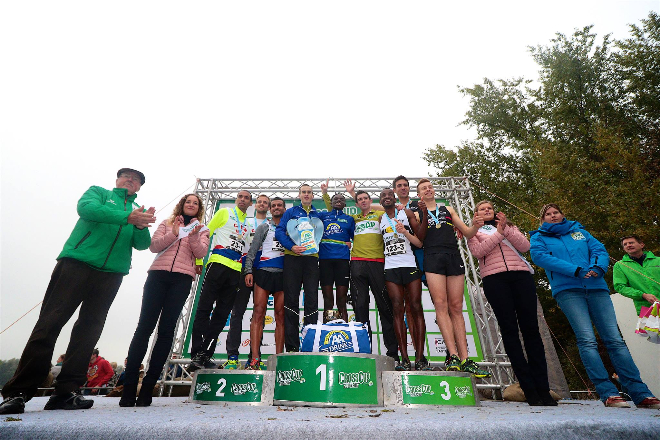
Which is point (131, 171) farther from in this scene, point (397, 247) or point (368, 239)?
point (397, 247)

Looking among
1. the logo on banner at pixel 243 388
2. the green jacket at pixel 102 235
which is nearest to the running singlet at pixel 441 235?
the logo on banner at pixel 243 388

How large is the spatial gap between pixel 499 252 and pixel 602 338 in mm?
1205

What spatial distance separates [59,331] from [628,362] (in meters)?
4.85

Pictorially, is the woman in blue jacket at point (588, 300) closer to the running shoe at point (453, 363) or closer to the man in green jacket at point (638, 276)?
the man in green jacket at point (638, 276)

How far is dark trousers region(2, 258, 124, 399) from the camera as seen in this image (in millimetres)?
2479

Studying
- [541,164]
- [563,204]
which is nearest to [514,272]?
[563,204]

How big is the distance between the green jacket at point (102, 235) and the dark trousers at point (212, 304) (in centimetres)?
110

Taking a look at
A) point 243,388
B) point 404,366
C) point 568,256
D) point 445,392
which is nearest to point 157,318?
point 243,388

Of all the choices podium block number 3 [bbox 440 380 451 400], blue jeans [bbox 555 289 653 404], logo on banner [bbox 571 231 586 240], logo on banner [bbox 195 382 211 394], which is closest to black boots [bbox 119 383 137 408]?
logo on banner [bbox 195 382 211 394]

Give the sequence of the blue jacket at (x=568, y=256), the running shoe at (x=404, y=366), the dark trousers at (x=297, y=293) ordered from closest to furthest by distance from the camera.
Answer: the blue jacket at (x=568, y=256) < the running shoe at (x=404, y=366) < the dark trousers at (x=297, y=293)

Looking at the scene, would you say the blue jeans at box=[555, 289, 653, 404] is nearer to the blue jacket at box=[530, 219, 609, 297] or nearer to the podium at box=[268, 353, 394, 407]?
the blue jacket at box=[530, 219, 609, 297]

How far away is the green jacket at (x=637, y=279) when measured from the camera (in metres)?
3.88

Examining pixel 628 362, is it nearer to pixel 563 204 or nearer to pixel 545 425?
pixel 545 425

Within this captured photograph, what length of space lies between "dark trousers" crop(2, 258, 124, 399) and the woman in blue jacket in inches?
166
